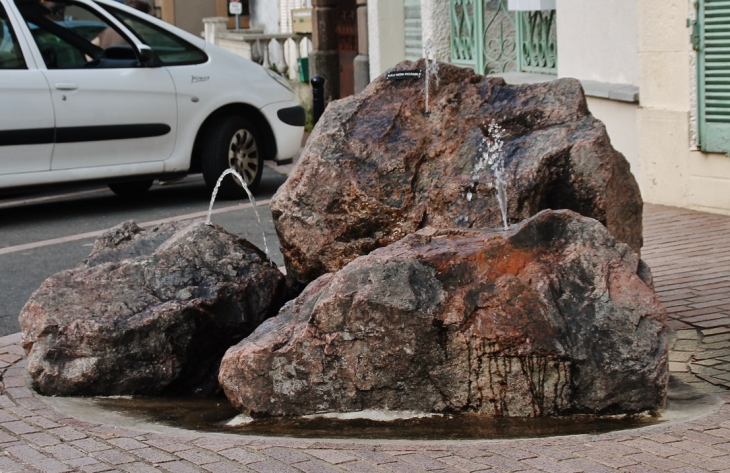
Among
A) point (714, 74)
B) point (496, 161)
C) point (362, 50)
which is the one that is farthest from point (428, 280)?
point (362, 50)

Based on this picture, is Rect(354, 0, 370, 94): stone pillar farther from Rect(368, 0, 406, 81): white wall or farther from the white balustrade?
the white balustrade

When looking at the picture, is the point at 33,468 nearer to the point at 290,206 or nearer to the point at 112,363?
the point at 112,363

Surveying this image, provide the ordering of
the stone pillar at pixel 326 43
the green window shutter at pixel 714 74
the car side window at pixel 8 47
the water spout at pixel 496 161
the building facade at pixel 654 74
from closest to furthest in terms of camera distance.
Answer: the water spout at pixel 496 161
the green window shutter at pixel 714 74
the building facade at pixel 654 74
the car side window at pixel 8 47
the stone pillar at pixel 326 43

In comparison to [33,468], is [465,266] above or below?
above

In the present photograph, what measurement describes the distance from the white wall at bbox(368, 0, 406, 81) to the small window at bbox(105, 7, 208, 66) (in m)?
5.27

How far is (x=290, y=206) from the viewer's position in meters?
5.82

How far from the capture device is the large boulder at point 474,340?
4547mm

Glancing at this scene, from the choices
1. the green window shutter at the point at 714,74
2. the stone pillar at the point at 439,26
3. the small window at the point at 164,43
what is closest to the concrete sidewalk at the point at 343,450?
the green window shutter at the point at 714,74

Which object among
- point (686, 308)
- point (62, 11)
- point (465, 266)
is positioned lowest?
point (686, 308)

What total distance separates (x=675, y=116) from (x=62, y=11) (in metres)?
5.33

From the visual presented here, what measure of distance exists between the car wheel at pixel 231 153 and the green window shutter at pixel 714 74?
4146 mm

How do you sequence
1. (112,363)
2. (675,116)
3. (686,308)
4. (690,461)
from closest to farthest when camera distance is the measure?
1. (690,461)
2. (112,363)
3. (686,308)
4. (675,116)

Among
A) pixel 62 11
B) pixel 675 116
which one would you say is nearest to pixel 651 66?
pixel 675 116

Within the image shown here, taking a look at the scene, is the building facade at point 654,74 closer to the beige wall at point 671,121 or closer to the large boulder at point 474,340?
the beige wall at point 671,121
